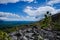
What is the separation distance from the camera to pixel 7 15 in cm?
998

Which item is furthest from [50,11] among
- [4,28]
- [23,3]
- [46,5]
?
[4,28]

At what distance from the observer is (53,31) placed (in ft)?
34.2

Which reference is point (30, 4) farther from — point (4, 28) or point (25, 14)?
point (4, 28)

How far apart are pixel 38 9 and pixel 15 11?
70 cm

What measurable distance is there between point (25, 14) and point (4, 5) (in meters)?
0.69

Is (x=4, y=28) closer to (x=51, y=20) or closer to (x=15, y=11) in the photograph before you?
(x=15, y=11)

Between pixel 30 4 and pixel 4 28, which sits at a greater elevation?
pixel 30 4

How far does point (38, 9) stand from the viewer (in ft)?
33.2

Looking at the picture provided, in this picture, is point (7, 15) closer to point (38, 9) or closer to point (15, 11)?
point (15, 11)

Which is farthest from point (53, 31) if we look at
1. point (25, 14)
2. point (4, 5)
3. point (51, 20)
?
point (4, 5)

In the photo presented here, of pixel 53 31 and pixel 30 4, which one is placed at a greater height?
pixel 30 4

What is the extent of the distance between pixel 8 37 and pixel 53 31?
1.47 m

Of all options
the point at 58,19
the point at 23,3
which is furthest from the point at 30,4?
the point at 58,19

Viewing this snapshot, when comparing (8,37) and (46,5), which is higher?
(46,5)
